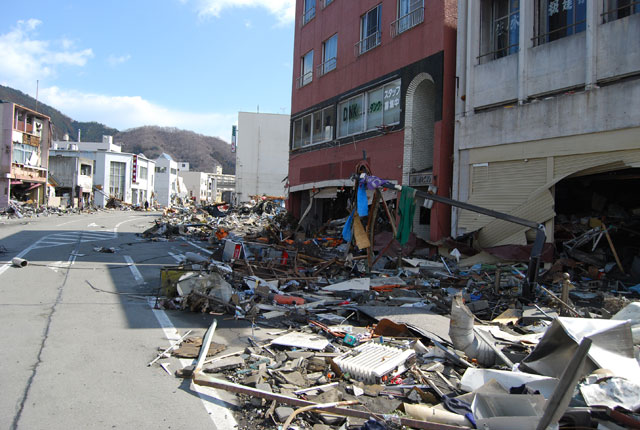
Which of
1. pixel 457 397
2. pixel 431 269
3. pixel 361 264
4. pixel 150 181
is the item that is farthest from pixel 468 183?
pixel 150 181

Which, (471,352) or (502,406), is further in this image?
(471,352)

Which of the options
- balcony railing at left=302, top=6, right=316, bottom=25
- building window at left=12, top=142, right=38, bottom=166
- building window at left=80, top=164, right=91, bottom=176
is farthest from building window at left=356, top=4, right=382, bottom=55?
building window at left=80, top=164, right=91, bottom=176

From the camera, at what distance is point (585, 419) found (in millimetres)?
3713

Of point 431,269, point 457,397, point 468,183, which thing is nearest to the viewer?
point 457,397

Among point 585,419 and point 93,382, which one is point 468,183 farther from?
point 93,382

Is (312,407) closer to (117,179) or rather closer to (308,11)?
(308,11)

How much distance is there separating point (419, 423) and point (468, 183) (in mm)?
11396

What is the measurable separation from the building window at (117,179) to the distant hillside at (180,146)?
201 feet

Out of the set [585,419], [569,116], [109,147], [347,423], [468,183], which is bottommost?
[347,423]

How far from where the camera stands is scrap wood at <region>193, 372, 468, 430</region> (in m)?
3.87

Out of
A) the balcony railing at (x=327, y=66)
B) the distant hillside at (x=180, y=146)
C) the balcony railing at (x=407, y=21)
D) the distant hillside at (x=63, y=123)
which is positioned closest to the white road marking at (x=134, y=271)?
the balcony railing at (x=407, y=21)

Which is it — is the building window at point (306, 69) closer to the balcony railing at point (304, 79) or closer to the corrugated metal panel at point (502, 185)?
the balcony railing at point (304, 79)

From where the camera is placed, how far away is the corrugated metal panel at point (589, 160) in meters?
10.3

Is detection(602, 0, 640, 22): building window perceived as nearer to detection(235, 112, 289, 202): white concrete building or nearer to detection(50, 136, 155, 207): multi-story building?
detection(235, 112, 289, 202): white concrete building
